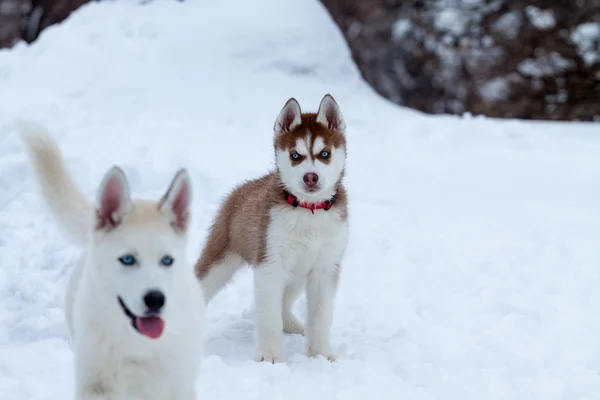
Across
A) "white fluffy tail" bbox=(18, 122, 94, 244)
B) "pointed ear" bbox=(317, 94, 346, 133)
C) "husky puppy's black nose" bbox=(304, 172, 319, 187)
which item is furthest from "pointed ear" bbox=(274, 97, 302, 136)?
"white fluffy tail" bbox=(18, 122, 94, 244)

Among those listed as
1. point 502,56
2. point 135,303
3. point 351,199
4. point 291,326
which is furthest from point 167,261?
point 502,56

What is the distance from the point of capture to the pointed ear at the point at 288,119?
5445mm

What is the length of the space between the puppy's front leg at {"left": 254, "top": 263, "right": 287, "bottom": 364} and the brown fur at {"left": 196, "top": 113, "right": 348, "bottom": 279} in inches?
4.7

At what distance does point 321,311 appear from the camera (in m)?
5.50

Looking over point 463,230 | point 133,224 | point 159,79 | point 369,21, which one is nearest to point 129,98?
point 159,79

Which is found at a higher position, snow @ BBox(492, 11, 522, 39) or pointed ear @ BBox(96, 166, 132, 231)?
pointed ear @ BBox(96, 166, 132, 231)

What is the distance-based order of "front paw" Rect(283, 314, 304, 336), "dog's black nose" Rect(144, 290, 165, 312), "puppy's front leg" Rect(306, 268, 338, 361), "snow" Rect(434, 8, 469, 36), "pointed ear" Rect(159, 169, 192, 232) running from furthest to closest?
1. "snow" Rect(434, 8, 469, 36)
2. "front paw" Rect(283, 314, 304, 336)
3. "puppy's front leg" Rect(306, 268, 338, 361)
4. "pointed ear" Rect(159, 169, 192, 232)
5. "dog's black nose" Rect(144, 290, 165, 312)

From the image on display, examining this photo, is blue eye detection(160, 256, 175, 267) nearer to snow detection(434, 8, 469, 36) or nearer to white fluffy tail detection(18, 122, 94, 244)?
white fluffy tail detection(18, 122, 94, 244)

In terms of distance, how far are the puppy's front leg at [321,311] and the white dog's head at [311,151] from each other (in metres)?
0.56

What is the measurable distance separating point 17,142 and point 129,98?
2.62 meters

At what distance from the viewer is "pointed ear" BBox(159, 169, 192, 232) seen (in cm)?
348

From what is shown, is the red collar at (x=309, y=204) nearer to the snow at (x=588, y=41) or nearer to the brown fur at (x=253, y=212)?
the brown fur at (x=253, y=212)

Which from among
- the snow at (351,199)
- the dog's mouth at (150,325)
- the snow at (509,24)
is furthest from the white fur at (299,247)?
the snow at (509,24)

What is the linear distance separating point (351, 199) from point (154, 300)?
5516 mm
